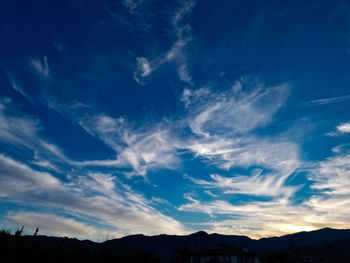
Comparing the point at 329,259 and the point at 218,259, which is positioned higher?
the point at 329,259

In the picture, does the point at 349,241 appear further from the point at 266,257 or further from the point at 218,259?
the point at 218,259

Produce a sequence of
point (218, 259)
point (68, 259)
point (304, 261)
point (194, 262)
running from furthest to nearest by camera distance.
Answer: point (304, 261)
point (194, 262)
point (218, 259)
point (68, 259)

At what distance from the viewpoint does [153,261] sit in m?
32.7

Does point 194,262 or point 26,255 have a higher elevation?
point 194,262

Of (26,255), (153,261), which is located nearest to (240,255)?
(153,261)

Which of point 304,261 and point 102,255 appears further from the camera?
point 304,261

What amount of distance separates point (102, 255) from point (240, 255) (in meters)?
51.1

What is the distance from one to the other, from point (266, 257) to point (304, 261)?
49528mm

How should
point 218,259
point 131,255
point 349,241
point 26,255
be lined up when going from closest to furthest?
point 26,255, point 131,255, point 218,259, point 349,241

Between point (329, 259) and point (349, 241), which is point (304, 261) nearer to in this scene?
point (329, 259)

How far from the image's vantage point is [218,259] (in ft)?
216

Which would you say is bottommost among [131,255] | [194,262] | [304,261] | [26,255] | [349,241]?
[26,255]

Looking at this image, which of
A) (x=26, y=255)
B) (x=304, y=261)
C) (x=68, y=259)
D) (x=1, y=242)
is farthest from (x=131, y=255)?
(x=304, y=261)

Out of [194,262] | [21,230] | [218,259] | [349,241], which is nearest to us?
[21,230]
